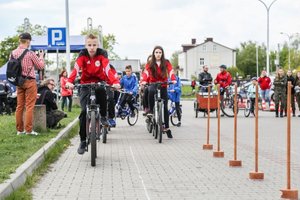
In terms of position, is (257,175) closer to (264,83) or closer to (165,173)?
(165,173)

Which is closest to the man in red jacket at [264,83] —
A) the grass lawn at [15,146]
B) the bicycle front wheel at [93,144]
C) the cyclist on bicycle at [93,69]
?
the grass lawn at [15,146]

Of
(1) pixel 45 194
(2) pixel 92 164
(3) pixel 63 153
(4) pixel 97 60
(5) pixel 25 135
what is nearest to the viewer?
(1) pixel 45 194

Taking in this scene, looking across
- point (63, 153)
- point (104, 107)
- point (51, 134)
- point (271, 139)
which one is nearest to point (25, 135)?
point (51, 134)

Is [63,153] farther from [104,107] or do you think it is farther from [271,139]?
[271,139]

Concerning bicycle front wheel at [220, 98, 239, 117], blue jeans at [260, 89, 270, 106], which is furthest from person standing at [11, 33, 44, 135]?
blue jeans at [260, 89, 270, 106]

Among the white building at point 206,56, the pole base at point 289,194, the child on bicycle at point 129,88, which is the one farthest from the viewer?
the white building at point 206,56

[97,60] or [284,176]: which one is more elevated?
[97,60]

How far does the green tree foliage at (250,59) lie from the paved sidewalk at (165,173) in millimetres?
137482

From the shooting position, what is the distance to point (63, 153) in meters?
11.5

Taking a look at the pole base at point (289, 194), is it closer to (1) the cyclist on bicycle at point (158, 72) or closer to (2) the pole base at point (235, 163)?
(2) the pole base at point (235, 163)

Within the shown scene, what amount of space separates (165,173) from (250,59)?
142677 millimetres

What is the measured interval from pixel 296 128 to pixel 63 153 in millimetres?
8995

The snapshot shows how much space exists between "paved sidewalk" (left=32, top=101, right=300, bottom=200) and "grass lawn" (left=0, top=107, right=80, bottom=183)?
0.42m

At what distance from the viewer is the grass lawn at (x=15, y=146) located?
8375mm
